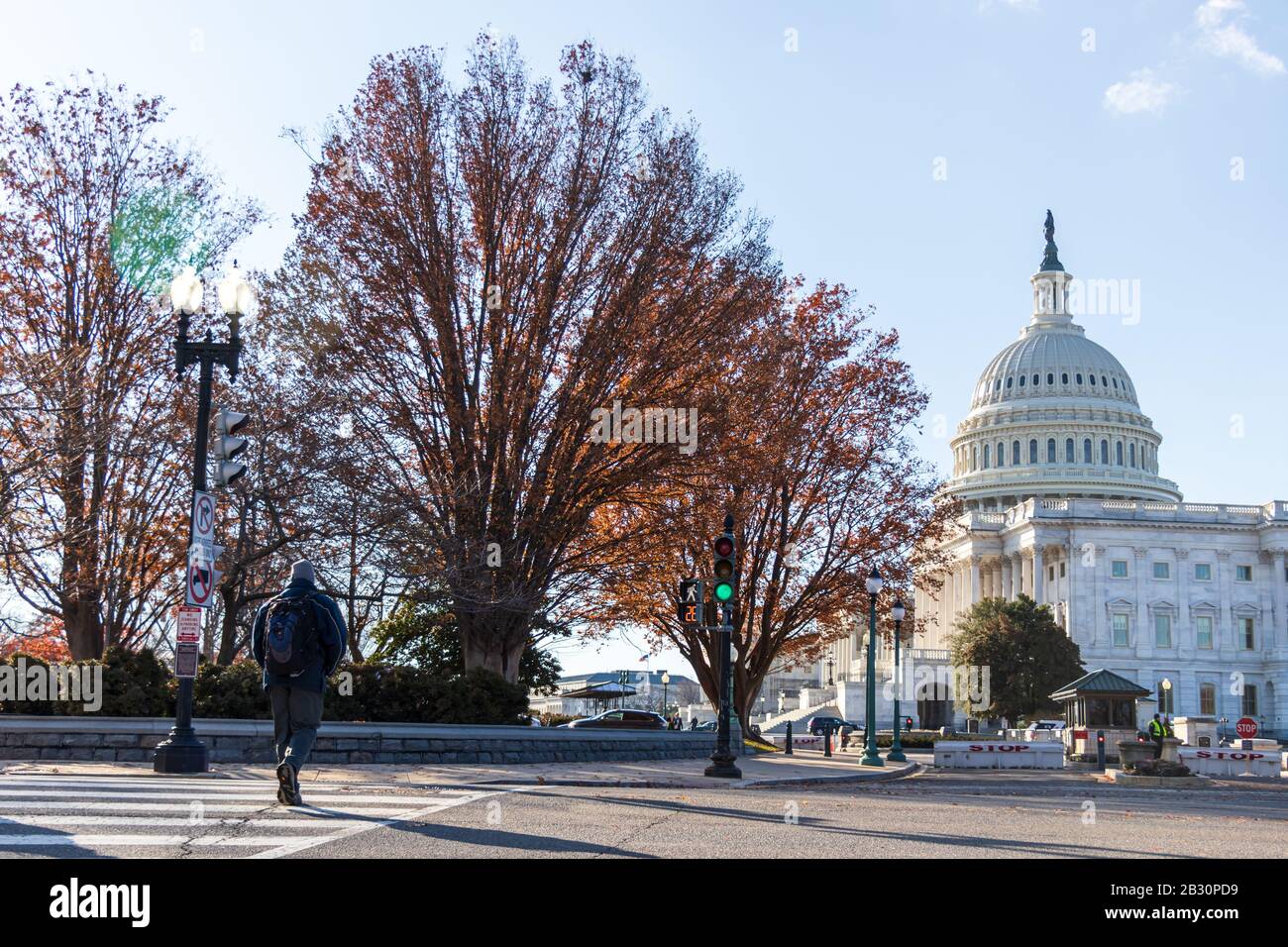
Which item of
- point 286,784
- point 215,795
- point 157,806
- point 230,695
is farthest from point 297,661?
point 230,695

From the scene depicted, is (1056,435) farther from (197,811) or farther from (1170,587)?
(197,811)

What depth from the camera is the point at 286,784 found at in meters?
11.9

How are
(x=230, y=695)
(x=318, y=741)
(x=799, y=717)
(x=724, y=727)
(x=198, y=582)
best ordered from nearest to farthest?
(x=198, y=582) → (x=318, y=741) → (x=724, y=727) → (x=230, y=695) → (x=799, y=717)

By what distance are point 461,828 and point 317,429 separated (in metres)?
18.7

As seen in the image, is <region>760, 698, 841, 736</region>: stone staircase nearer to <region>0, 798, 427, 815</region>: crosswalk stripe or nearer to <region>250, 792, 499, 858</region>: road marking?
<region>250, 792, 499, 858</region>: road marking

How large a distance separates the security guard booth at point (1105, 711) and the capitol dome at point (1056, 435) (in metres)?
97.4

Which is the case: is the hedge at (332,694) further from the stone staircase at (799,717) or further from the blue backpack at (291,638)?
the stone staircase at (799,717)

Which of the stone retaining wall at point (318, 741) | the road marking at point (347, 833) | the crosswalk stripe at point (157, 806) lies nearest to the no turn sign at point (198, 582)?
the stone retaining wall at point (318, 741)

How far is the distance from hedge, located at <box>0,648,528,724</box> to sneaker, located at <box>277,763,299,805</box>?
10210 millimetres

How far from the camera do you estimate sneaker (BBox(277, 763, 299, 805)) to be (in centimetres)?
1179

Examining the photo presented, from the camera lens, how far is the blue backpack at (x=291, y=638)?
1166 cm

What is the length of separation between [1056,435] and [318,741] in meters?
135

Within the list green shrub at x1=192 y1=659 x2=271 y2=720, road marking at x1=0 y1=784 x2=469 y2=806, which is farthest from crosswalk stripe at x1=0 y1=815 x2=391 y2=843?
green shrub at x1=192 y1=659 x2=271 y2=720
